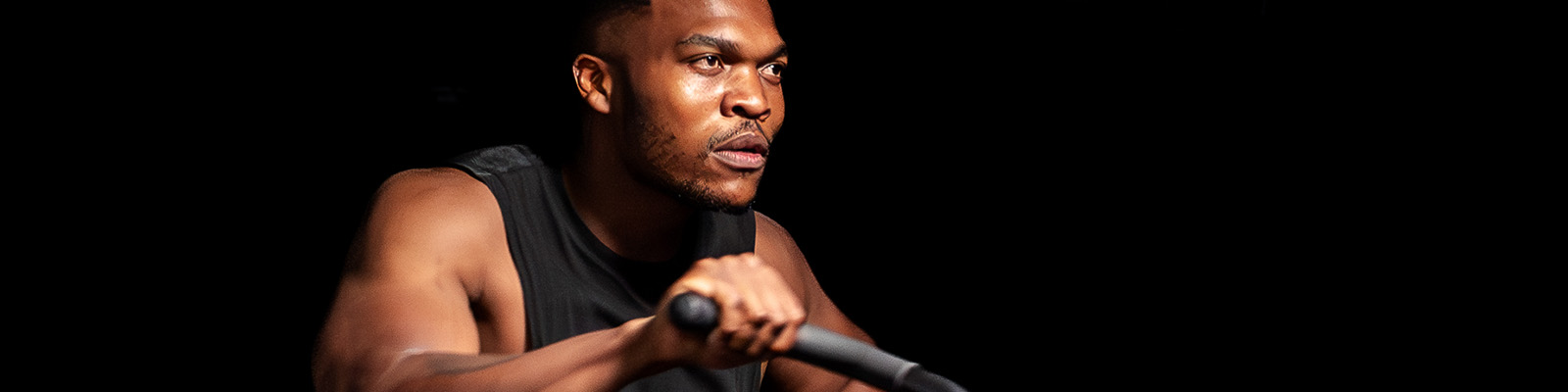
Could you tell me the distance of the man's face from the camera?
4.01 ft

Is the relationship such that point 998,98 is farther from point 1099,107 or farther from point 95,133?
point 95,133

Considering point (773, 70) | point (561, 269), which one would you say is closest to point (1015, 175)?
point (773, 70)

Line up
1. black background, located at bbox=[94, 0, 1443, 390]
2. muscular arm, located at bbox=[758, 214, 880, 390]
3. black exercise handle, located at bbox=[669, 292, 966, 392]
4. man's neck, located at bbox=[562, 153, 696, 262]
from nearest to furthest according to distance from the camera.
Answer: black exercise handle, located at bbox=[669, 292, 966, 392]
man's neck, located at bbox=[562, 153, 696, 262]
muscular arm, located at bbox=[758, 214, 880, 390]
black background, located at bbox=[94, 0, 1443, 390]

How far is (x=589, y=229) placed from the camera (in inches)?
51.5

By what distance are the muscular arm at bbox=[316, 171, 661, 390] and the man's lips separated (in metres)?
0.19

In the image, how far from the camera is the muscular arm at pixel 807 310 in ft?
4.77

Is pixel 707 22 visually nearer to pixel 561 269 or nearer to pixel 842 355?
pixel 561 269

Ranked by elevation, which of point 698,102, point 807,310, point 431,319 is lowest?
point 807,310

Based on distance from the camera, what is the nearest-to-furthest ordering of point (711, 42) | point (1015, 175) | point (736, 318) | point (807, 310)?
point (736, 318), point (711, 42), point (807, 310), point (1015, 175)

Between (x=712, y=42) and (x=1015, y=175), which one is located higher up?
(x=712, y=42)

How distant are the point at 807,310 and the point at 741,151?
27cm

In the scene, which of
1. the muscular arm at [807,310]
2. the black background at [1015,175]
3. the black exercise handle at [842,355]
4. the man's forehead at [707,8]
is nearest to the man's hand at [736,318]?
the black exercise handle at [842,355]

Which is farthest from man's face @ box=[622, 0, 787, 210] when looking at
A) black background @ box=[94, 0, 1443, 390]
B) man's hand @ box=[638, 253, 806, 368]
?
black background @ box=[94, 0, 1443, 390]

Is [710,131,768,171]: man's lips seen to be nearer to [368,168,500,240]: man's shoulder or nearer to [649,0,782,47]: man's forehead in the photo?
[649,0,782,47]: man's forehead
